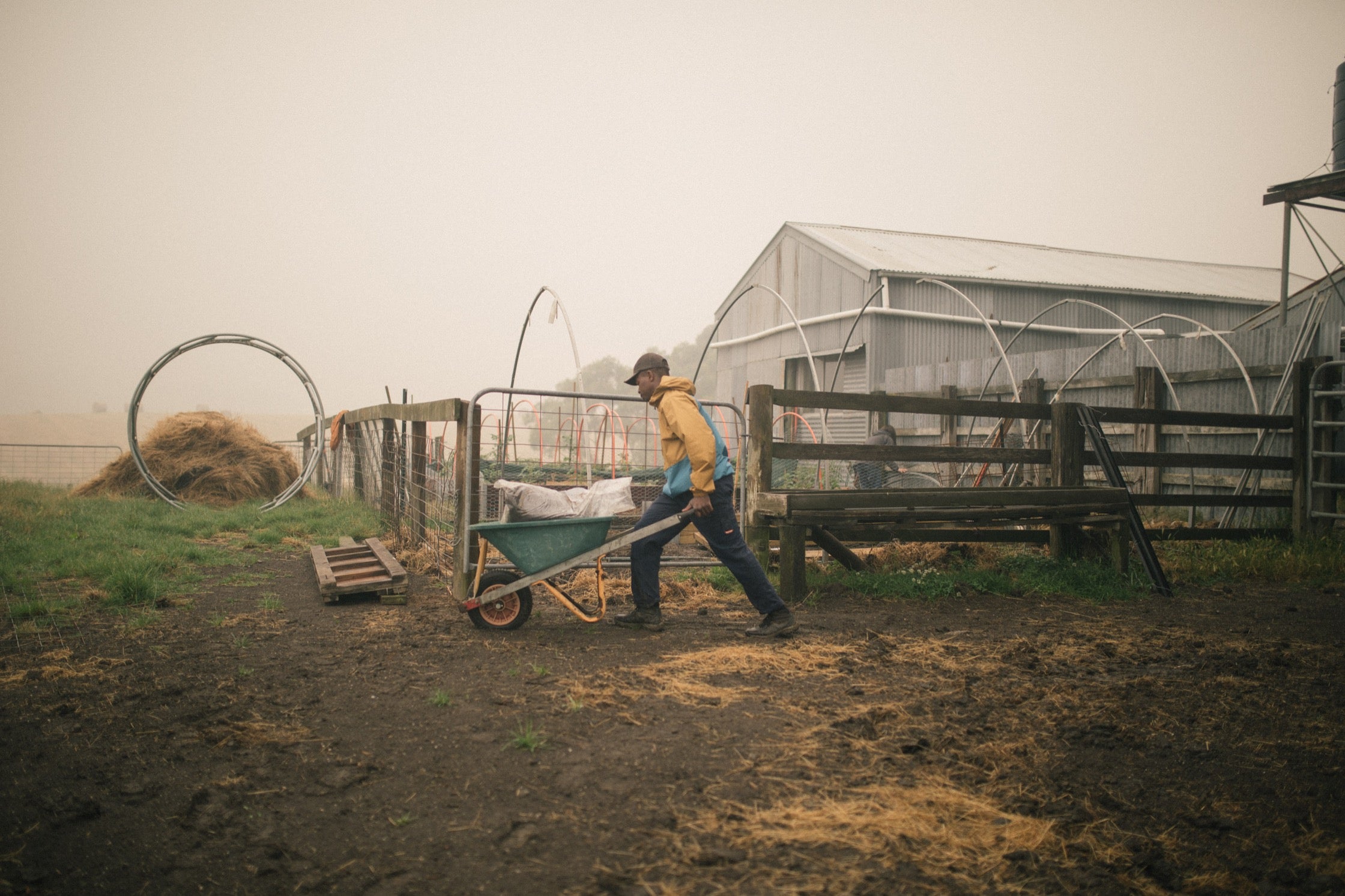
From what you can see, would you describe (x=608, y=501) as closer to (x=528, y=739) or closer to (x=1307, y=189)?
(x=528, y=739)

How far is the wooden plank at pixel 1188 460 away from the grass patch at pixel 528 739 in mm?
5713

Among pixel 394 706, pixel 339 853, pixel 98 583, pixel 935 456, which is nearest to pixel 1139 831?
pixel 339 853

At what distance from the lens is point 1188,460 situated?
7.20m

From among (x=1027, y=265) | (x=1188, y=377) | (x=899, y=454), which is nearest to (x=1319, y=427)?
(x=1188, y=377)

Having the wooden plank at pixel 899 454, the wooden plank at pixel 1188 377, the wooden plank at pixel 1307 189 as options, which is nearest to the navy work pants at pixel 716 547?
the wooden plank at pixel 899 454

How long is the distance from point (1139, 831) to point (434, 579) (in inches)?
217

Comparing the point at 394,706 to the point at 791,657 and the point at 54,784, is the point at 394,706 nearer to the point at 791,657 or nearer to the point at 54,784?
the point at 54,784

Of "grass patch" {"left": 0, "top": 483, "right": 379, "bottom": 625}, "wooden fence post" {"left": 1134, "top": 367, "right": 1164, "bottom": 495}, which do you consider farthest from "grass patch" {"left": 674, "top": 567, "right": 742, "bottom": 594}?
"wooden fence post" {"left": 1134, "top": 367, "right": 1164, "bottom": 495}

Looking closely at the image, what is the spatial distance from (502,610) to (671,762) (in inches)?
92.1

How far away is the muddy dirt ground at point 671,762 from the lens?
2.17m

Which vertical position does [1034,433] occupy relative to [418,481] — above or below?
above

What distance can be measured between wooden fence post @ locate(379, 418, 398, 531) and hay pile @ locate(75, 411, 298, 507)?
3814 mm

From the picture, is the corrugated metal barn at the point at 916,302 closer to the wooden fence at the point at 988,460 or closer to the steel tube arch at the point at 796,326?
the steel tube arch at the point at 796,326

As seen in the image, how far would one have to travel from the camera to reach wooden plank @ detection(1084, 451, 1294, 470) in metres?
6.89
